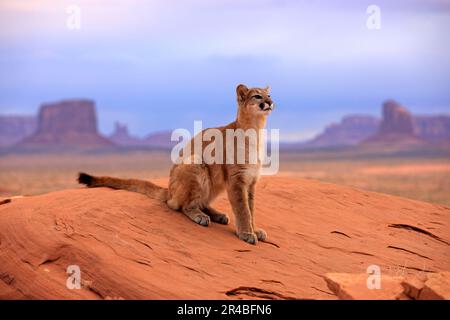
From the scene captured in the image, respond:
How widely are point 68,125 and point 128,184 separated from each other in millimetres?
119346

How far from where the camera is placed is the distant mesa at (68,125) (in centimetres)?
12119

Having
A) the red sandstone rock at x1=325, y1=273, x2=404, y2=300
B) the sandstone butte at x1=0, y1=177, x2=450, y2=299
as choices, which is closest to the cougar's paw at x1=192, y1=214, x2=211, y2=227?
the sandstone butte at x1=0, y1=177, x2=450, y2=299

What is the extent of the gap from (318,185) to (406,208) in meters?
1.75

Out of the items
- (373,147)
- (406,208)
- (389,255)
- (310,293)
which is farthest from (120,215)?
(373,147)

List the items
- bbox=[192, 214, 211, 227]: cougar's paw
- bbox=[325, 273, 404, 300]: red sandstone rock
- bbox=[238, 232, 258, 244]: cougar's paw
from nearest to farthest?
bbox=[325, 273, 404, 300]: red sandstone rock → bbox=[238, 232, 258, 244]: cougar's paw → bbox=[192, 214, 211, 227]: cougar's paw

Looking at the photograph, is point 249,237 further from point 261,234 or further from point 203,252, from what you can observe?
point 203,252

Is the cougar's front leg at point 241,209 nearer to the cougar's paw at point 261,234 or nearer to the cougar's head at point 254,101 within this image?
the cougar's paw at point 261,234

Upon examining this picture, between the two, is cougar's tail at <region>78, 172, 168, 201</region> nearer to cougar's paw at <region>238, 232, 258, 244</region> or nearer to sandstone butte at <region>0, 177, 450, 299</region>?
sandstone butte at <region>0, 177, 450, 299</region>

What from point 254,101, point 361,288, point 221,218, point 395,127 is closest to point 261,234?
point 221,218

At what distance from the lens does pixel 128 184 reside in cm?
999

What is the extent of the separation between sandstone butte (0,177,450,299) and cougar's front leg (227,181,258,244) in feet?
0.61

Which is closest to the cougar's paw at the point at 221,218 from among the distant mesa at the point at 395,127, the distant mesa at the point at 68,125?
the distant mesa at the point at 68,125

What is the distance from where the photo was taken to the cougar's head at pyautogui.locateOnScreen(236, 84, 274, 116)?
28.5 feet
